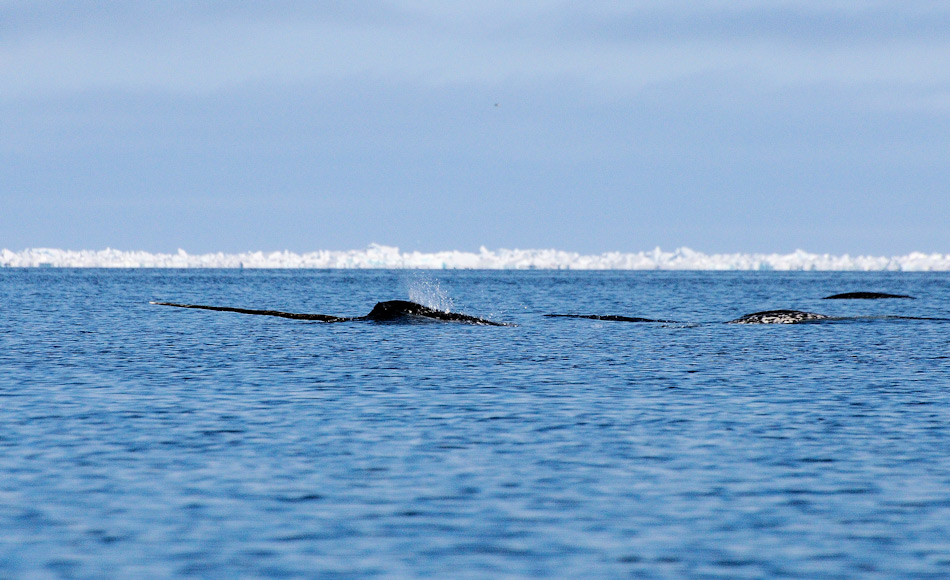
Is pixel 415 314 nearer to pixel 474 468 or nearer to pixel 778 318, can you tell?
pixel 778 318

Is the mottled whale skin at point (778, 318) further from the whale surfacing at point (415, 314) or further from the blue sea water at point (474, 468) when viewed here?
the blue sea water at point (474, 468)

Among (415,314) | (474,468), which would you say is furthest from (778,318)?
(474,468)

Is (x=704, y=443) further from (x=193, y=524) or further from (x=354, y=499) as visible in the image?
(x=193, y=524)

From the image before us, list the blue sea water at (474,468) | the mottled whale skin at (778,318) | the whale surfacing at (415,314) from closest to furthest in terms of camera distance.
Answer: the blue sea water at (474,468) < the whale surfacing at (415,314) < the mottled whale skin at (778,318)

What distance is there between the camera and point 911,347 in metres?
44.6

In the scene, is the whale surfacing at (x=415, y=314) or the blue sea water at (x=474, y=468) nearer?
the blue sea water at (x=474, y=468)

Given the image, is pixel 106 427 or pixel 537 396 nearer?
pixel 106 427

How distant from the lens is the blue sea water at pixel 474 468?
43.5 feet

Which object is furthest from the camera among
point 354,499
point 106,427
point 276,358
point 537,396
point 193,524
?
point 276,358

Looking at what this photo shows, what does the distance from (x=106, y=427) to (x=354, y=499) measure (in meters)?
8.61

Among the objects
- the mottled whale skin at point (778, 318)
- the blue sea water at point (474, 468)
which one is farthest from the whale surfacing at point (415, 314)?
the blue sea water at point (474, 468)

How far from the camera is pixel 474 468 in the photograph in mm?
18516

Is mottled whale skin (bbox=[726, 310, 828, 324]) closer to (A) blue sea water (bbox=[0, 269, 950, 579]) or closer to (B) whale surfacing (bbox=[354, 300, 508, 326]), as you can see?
(B) whale surfacing (bbox=[354, 300, 508, 326])

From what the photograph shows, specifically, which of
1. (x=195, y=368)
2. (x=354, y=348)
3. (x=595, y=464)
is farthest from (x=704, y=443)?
(x=354, y=348)
